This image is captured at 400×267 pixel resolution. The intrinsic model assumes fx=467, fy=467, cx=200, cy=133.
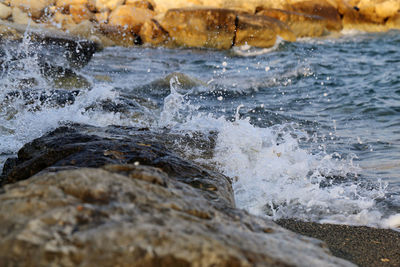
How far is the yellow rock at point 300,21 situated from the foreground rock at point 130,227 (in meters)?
15.6

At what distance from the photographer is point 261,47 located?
1439 cm

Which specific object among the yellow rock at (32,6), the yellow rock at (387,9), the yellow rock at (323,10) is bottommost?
the yellow rock at (32,6)

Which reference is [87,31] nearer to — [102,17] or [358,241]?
[102,17]

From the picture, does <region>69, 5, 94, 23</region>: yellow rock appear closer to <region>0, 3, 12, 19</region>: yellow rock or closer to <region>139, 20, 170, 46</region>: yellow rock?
<region>139, 20, 170, 46</region>: yellow rock

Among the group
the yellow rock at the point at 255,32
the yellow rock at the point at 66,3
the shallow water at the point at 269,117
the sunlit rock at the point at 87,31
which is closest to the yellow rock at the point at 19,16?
the sunlit rock at the point at 87,31

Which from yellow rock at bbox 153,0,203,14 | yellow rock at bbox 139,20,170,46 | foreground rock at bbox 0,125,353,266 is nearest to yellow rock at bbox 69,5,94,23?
yellow rock at bbox 139,20,170,46

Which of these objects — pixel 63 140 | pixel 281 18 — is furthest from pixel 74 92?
pixel 281 18

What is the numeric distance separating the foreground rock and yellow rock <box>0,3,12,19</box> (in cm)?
1187

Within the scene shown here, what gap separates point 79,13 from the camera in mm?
15773

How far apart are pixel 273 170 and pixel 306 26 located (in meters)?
14.6

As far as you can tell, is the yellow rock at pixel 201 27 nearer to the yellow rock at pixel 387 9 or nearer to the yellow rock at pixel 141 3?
the yellow rock at pixel 141 3

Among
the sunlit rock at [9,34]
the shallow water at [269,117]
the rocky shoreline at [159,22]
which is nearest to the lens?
the shallow water at [269,117]

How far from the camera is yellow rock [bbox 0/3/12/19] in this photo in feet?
41.0

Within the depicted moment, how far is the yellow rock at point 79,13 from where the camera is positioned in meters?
15.5
